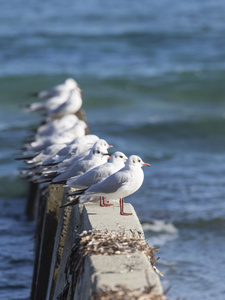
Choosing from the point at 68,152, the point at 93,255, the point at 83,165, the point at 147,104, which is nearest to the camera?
the point at 93,255

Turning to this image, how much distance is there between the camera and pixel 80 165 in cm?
526

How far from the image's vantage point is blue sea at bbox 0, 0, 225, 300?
781 centimetres

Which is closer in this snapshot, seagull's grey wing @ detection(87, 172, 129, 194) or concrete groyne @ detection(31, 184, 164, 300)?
concrete groyne @ detection(31, 184, 164, 300)

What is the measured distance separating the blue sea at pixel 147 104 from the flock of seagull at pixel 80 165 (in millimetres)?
1438

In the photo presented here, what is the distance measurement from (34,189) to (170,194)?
2.33 meters

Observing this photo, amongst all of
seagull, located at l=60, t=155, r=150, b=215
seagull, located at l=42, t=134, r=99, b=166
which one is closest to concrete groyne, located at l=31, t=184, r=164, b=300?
seagull, located at l=60, t=155, r=150, b=215

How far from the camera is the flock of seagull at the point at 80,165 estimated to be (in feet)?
15.0

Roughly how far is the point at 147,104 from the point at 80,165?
47.9ft

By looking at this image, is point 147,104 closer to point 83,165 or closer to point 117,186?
point 83,165

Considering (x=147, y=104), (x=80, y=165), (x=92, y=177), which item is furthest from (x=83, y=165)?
(x=147, y=104)

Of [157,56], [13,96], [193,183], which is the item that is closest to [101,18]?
[157,56]

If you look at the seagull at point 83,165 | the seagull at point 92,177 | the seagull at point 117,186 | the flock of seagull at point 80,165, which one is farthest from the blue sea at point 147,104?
the seagull at point 117,186

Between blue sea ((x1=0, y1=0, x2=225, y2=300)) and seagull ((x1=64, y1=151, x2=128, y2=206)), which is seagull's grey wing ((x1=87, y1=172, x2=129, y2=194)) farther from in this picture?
blue sea ((x1=0, y1=0, x2=225, y2=300))

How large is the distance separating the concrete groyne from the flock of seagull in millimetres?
109
